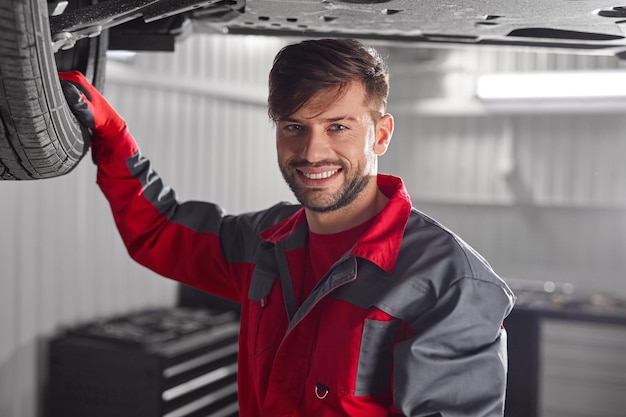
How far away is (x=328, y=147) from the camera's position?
3.59 feet

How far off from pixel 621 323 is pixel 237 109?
2215 mm

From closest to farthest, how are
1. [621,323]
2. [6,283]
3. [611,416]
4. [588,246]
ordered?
[6,283], [621,323], [611,416], [588,246]

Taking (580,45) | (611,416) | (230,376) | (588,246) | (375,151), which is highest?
(580,45)

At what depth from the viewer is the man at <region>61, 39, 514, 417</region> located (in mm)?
968

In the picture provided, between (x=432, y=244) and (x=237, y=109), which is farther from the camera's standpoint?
(x=237, y=109)

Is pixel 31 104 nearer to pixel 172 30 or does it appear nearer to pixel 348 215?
pixel 172 30

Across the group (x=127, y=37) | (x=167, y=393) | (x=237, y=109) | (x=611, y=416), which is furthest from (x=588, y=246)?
(x=127, y=37)

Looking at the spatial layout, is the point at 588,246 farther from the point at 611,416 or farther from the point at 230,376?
the point at 230,376

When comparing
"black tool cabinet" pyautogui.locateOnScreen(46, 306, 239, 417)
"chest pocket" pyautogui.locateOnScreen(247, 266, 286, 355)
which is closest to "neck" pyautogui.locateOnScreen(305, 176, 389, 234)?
"chest pocket" pyautogui.locateOnScreen(247, 266, 286, 355)

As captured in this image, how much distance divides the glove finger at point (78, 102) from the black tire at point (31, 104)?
27 millimetres

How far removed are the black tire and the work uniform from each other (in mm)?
274

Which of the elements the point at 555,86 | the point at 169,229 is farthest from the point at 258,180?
the point at 169,229

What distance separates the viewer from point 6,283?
233 centimetres

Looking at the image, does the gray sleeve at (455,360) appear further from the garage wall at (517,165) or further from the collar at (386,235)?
the garage wall at (517,165)
